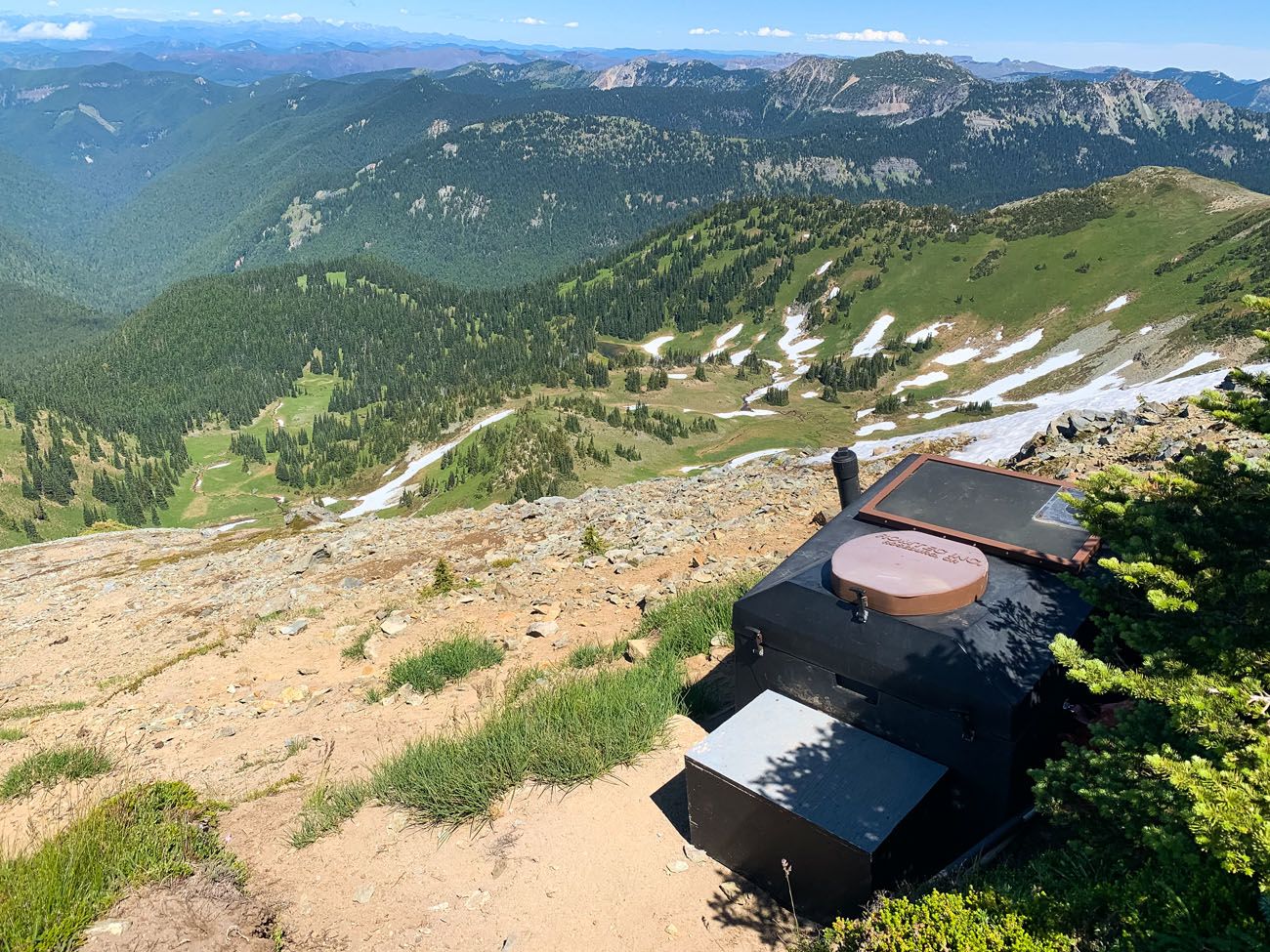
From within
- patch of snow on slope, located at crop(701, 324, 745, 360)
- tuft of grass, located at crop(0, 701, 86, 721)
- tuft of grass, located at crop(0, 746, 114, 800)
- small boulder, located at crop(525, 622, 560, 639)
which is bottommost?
patch of snow on slope, located at crop(701, 324, 745, 360)

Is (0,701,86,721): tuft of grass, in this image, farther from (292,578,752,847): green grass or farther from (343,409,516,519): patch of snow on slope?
(343,409,516,519): patch of snow on slope

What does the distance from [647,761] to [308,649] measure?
1218 cm

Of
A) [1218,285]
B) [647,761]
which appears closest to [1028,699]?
[647,761]

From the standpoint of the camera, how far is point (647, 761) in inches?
403

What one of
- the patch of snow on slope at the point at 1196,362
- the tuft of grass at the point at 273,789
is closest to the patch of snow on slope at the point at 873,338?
the patch of snow on slope at the point at 1196,362

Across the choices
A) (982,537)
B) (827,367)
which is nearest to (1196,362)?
(827,367)

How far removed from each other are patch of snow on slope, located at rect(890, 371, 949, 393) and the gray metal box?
137 m

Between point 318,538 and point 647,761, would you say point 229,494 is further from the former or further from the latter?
point 647,761

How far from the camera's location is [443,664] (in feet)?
48.3

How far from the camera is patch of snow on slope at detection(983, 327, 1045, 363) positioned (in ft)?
439

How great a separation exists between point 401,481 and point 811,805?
13486cm

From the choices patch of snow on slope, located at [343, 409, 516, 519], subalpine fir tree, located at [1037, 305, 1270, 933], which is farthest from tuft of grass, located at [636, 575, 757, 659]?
patch of snow on slope, located at [343, 409, 516, 519]

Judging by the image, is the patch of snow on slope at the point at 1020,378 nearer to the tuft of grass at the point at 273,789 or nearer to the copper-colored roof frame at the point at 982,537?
the copper-colored roof frame at the point at 982,537

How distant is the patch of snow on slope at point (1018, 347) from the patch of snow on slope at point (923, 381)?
925 cm
